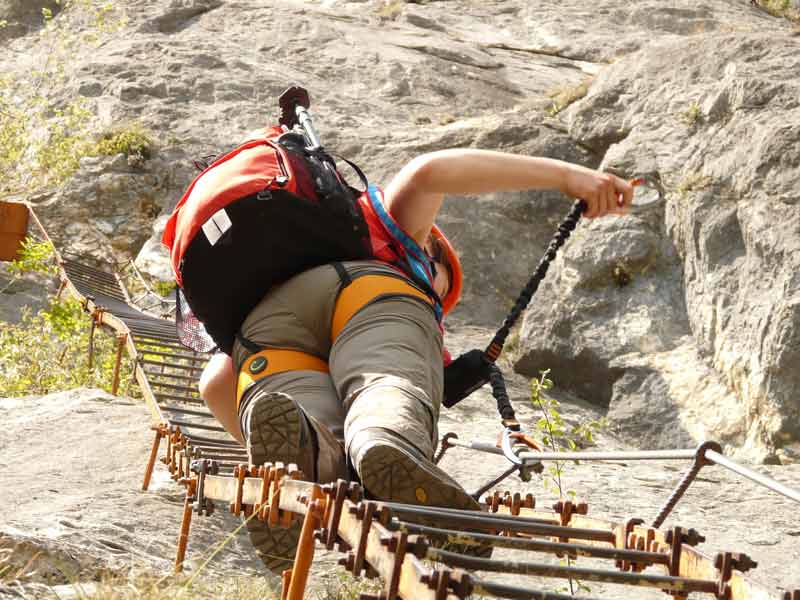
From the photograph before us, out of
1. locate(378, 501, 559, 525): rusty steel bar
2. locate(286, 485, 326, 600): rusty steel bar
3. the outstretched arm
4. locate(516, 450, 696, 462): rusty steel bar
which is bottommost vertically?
locate(286, 485, 326, 600): rusty steel bar

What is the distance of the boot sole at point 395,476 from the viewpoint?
182 cm

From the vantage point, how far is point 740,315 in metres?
6.13

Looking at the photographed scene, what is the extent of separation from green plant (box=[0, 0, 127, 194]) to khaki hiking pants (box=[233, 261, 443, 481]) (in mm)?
7787

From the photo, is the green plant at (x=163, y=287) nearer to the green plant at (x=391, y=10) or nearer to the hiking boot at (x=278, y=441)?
the hiking boot at (x=278, y=441)

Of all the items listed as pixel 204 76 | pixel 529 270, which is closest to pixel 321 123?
pixel 204 76

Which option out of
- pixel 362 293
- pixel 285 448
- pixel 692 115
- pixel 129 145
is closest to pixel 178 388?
pixel 362 293

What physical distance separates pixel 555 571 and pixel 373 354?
2.63 feet

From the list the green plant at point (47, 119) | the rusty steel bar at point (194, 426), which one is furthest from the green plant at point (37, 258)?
the rusty steel bar at point (194, 426)

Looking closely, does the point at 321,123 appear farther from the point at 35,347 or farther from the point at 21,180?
the point at 35,347

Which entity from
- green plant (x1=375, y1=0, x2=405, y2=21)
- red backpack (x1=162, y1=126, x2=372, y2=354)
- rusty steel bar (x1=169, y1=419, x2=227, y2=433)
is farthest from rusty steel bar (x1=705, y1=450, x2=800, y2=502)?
green plant (x1=375, y1=0, x2=405, y2=21)

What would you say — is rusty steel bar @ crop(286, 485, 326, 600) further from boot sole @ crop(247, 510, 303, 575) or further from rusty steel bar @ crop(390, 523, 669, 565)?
boot sole @ crop(247, 510, 303, 575)

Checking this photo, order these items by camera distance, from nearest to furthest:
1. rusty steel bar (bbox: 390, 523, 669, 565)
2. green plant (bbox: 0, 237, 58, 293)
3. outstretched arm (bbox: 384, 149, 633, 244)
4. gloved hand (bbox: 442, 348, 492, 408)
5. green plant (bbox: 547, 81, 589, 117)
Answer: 1. rusty steel bar (bbox: 390, 523, 669, 565)
2. outstretched arm (bbox: 384, 149, 633, 244)
3. gloved hand (bbox: 442, 348, 492, 408)
4. green plant (bbox: 0, 237, 58, 293)
5. green plant (bbox: 547, 81, 589, 117)

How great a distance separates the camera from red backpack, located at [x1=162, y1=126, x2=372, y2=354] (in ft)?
7.93

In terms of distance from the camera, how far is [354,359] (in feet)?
7.21
